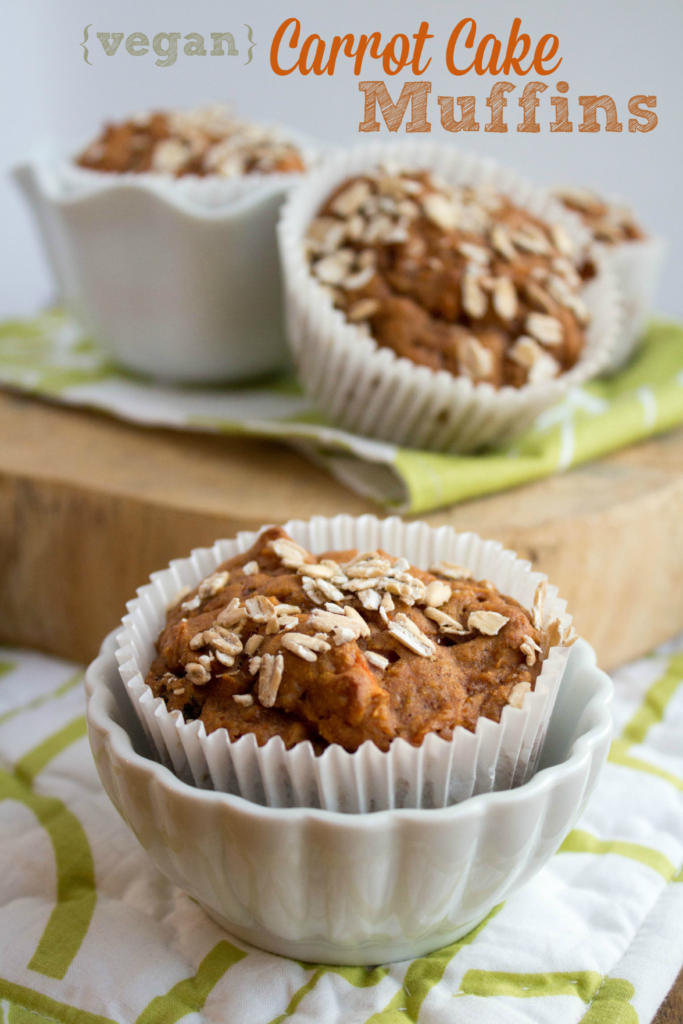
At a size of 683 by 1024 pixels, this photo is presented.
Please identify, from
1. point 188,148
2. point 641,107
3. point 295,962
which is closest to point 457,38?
point 188,148

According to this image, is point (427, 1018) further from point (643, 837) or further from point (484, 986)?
point (643, 837)

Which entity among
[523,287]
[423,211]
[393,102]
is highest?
[393,102]

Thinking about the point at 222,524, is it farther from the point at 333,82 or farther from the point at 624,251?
the point at 333,82

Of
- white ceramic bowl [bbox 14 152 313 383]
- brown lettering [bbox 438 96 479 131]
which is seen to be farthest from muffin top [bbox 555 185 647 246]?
white ceramic bowl [bbox 14 152 313 383]

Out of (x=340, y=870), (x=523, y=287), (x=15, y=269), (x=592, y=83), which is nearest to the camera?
(x=340, y=870)

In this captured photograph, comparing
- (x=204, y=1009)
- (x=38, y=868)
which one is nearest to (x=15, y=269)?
(x=38, y=868)

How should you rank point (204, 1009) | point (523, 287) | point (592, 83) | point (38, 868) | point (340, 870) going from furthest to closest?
point (592, 83), point (523, 287), point (38, 868), point (204, 1009), point (340, 870)

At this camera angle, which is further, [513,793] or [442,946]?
[442,946]

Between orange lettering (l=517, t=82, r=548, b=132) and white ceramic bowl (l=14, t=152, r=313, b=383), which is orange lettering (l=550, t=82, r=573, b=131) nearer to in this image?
orange lettering (l=517, t=82, r=548, b=132)
